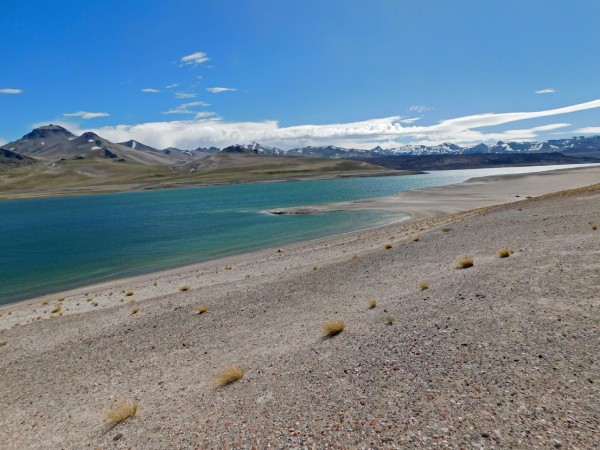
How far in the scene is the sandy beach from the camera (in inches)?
297

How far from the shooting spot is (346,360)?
1077 centimetres

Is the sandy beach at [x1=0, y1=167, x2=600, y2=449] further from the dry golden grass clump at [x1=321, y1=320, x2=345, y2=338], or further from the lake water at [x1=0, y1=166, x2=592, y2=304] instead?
the lake water at [x1=0, y1=166, x2=592, y2=304]

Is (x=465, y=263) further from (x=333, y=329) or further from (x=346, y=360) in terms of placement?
(x=346, y=360)

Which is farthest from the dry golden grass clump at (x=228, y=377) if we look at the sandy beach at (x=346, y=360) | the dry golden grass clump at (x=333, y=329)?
the dry golden grass clump at (x=333, y=329)

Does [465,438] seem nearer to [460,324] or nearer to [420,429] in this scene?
[420,429]

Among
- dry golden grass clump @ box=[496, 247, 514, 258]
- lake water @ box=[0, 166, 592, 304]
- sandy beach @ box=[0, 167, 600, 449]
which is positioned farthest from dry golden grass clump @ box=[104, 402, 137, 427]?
lake water @ box=[0, 166, 592, 304]

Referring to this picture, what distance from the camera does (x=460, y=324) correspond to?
11438 millimetres

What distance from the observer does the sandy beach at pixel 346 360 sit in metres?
7.54

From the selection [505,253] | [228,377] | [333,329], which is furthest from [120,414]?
[505,253]

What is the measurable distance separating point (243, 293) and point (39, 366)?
928 cm

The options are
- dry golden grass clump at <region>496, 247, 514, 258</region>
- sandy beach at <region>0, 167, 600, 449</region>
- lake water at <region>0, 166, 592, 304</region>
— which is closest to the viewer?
sandy beach at <region>0, 167, 600, 449</region>

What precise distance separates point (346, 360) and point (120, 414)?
5896 millimetres

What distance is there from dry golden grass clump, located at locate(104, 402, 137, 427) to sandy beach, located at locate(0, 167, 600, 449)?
0.12 m

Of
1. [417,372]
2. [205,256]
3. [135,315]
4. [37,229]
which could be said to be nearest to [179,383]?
[417,372]
